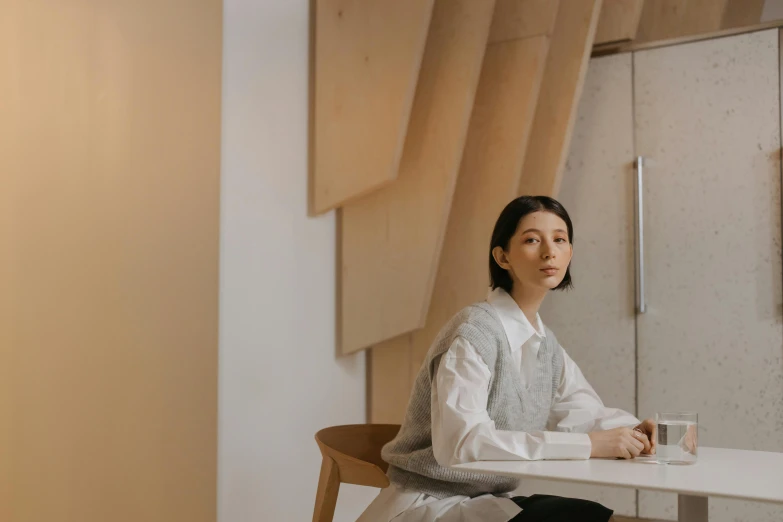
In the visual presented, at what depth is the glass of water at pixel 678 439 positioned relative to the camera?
1677 millimetres

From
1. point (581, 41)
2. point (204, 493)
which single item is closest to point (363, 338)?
point (204, 493)

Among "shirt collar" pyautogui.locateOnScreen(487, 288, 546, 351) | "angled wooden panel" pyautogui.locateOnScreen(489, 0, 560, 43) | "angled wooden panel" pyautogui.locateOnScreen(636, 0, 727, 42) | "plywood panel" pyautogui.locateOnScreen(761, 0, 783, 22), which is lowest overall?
"shirt collar" pyautogui.locateOnScreen(487, 288, 546, 351)

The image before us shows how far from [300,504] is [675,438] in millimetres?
1769

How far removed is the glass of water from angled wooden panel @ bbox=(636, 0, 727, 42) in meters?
2.59

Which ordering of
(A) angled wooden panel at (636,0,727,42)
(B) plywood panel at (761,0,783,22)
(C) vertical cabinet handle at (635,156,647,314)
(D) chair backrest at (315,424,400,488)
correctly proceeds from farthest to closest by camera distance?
(B) plywood panel at (761,0,783,22), (A) angled wooden panel at (636,0,727,42), (C) vertical cabinet handle at (635,156,647,314), (D) chair backrest at (315,424,400,488)

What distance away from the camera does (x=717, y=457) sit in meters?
1.78

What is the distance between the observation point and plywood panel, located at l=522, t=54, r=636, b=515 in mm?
3631

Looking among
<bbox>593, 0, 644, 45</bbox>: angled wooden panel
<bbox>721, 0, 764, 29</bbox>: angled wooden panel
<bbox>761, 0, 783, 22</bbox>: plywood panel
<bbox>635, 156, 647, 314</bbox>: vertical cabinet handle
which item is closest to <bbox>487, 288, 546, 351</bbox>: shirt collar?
<bbox>635, 156, 647, 314</bbox>: vertical cabinet handle

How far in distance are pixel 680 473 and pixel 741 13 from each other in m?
3.11

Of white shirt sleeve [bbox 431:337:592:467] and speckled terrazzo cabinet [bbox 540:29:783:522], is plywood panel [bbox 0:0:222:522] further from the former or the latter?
speckled terrazzo cabinet [bbox 540:29:783:522]

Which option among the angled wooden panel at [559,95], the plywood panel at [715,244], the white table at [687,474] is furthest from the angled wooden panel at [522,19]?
the white table at [687,474]

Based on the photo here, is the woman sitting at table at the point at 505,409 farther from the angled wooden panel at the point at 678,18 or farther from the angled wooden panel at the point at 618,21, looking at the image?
the angled wooden panel at the point at 678,18

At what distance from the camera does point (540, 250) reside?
2041 mm

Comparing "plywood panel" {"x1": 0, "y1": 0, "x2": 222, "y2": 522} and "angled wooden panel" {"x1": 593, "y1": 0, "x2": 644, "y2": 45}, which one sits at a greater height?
"angled wooden panel" {"x1": 593, "y1": 0, "x2": 644, "y2": 45}
